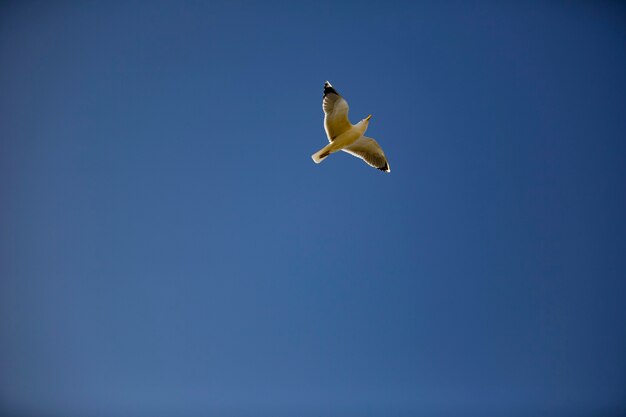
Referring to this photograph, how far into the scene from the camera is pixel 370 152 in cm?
982

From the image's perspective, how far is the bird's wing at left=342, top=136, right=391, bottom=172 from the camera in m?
9.64

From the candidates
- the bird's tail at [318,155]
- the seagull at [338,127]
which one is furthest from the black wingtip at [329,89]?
the bird's tail at [318,155]

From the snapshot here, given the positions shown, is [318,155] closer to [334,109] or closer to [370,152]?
[334,109]

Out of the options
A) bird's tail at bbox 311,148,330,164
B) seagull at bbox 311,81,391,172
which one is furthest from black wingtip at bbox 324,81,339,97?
bird's tail at bbox 311,148,330,164

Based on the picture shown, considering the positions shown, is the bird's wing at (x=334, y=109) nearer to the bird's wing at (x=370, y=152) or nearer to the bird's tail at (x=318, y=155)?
the bird's tail at (x=318, y=155)

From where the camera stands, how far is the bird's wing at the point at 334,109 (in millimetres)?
8961

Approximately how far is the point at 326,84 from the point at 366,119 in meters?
1.01

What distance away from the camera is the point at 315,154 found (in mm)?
9172

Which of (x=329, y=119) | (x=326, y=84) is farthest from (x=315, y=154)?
(x=326, y=84)

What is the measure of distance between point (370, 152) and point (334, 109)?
1.34 metres

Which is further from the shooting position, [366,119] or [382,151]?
[382,151]

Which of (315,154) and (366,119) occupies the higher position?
(366,119)

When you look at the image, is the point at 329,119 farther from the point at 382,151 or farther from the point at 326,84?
the point at 382,151

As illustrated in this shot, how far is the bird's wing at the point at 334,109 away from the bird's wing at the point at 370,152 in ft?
2.06
